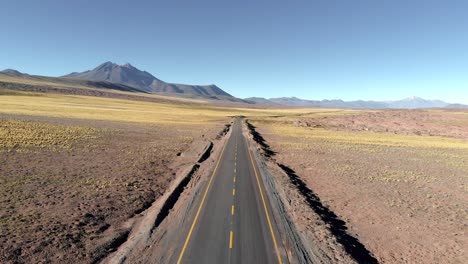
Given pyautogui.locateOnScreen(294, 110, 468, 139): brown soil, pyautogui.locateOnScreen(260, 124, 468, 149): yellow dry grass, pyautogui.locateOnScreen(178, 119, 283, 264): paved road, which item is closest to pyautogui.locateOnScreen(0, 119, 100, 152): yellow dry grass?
pyautogui.locateOnScreen(178, 119, 283, 264): paved road

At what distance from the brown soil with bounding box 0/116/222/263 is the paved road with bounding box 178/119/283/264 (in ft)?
15.7

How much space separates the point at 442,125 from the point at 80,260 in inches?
5025

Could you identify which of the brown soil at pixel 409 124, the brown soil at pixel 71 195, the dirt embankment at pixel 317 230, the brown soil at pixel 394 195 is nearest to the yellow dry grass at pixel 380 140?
the brown soil at pixel 394 195

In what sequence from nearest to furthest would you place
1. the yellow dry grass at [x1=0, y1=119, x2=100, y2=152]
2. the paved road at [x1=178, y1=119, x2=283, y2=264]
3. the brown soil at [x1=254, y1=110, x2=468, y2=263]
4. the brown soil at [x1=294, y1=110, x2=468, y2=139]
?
the paved road at [x1=178, y1=119, x2=283, y2=264] < the brown soil at [x1=254, y1=110, x2=468, y2=263] < the yellow dry grass at [x1=0, y1=119, x2=100, y2=152] < the brown soil at [x1=294, y1=110, x2=468, y2=139]

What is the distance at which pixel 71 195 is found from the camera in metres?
24.5

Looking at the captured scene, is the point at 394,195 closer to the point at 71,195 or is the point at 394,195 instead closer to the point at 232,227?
the point at 232,227

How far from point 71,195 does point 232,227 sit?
14.1 meters

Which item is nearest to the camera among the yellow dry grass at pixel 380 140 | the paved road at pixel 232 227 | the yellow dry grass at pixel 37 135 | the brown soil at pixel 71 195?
the paved road at pixel 232 227

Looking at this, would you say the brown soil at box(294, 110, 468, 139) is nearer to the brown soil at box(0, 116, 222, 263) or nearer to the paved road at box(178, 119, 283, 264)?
the brown soil at box(0, 116, 222, 263)

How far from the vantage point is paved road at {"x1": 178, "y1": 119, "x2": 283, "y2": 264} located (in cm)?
1570

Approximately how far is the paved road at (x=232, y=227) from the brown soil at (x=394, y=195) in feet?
13.0

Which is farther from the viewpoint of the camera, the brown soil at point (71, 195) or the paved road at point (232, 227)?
the brown soil at point (71, 195)

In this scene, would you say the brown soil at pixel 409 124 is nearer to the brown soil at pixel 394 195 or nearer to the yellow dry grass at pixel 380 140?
the yellow dry grass at pixel 380 140

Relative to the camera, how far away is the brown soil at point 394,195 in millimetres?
18922
